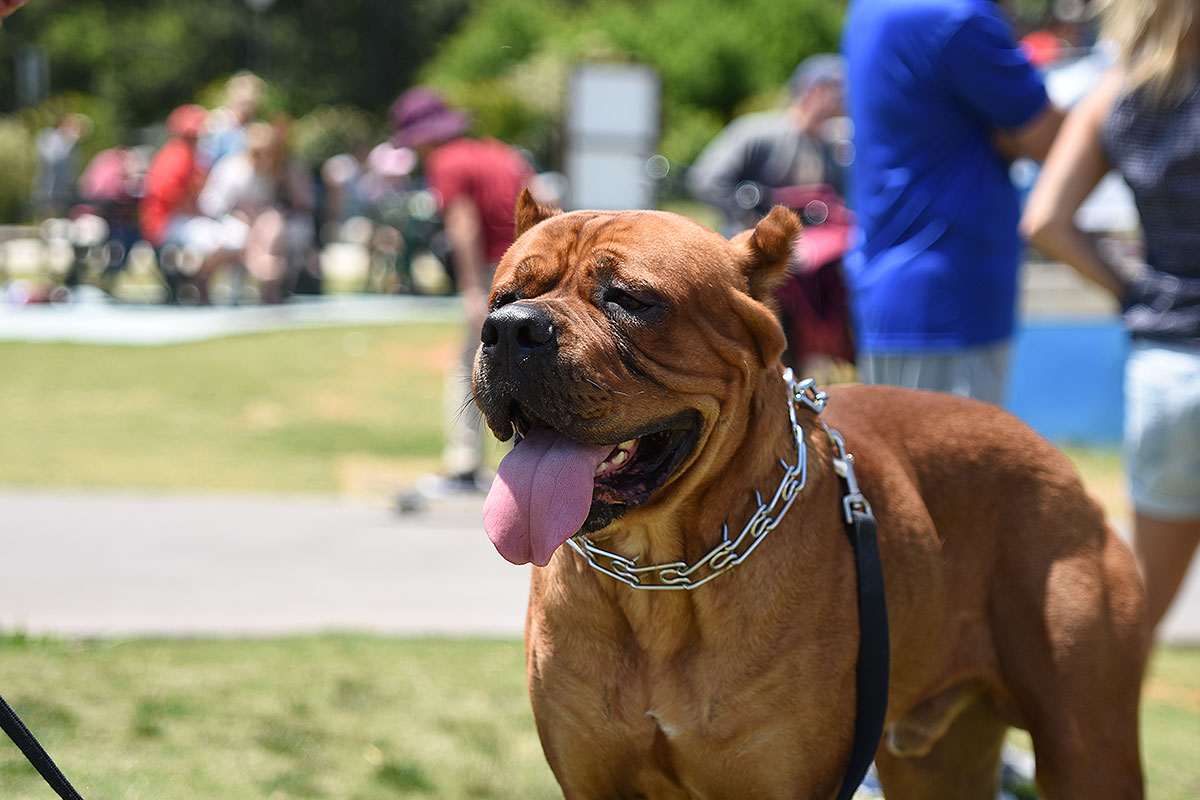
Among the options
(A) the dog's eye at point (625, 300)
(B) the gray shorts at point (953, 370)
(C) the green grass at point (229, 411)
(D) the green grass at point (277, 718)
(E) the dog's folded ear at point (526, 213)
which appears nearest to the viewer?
(A) the dog's eye at point (625, 300)

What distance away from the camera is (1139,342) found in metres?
3.76

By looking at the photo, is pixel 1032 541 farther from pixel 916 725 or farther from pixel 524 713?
pixel 524 713

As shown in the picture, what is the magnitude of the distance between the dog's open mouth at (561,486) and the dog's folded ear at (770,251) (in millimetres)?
371

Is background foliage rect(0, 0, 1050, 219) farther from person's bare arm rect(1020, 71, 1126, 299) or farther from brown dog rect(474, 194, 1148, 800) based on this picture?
brown dog rect(474, 194, 1148, 800)

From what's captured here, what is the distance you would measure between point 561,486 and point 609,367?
237 millimetres

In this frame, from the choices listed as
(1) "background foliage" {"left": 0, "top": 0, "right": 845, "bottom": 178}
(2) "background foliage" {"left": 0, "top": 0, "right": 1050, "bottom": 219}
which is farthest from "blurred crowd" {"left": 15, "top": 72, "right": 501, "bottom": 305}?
(1) "background foliage" {"left": 0, "top": 0, "right": 845, "bottom": 178}

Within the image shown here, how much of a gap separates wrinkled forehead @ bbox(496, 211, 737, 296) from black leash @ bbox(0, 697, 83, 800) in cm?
125

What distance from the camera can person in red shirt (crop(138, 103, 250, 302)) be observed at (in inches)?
587

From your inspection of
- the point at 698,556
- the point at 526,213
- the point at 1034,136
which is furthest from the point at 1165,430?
the point at 526,213

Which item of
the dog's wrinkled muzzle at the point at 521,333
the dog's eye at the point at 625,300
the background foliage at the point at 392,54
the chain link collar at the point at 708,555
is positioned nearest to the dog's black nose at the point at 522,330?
the dog's wrinkled muzzle at the point at 521,333

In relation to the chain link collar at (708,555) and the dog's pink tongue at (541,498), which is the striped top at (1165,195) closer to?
the chain link collar at (708,555)

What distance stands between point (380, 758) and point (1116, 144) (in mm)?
2891

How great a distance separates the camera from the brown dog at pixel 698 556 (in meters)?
2.39

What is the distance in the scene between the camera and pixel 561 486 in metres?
2.37
